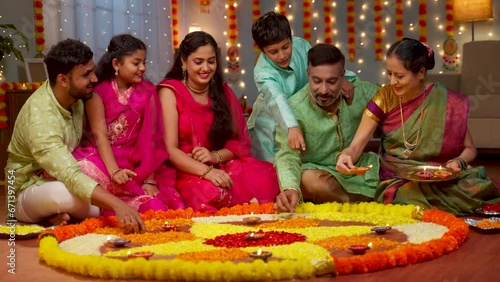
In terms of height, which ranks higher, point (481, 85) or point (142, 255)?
point (481, 85)

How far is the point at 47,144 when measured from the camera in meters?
3.97

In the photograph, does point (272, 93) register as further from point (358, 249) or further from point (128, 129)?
point (358, 249)

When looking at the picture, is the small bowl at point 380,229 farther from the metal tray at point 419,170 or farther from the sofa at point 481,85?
the sofa at point 481,85

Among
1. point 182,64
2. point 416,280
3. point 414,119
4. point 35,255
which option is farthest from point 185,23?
point 416,280

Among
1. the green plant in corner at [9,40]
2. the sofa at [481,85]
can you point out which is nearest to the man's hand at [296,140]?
the green plant in corner at [9,40]

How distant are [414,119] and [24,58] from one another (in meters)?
4.53

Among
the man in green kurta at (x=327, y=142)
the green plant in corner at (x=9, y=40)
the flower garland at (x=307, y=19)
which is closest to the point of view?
the man in green kurta at (x=327, y=142)

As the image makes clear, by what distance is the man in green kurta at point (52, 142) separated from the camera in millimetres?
3998

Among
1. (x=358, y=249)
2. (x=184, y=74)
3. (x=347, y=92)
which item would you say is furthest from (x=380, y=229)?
(x=184, y=74)

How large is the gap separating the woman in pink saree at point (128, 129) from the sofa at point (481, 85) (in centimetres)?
443

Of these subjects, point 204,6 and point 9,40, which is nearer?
point 9,40

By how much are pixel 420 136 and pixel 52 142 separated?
6.45 ft

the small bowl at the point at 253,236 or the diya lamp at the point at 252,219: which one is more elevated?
the small bowl at the point at 253,236

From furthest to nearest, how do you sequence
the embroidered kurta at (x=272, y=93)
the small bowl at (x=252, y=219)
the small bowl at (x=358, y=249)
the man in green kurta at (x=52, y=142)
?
the embroidered kurta at (x=272, y=93)
the man in green kurta at (x=52, y=142)
the small bowl at (x=252, y=219)
the small bowl at (x=358, y=249)
